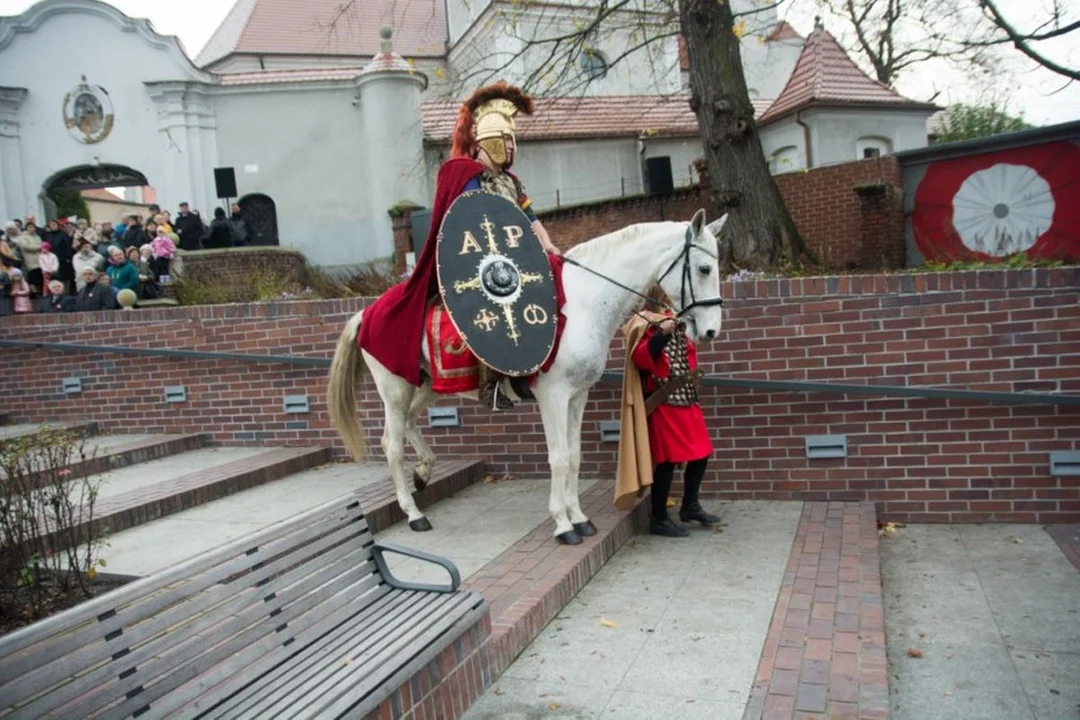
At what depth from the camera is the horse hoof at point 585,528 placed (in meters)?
5.33

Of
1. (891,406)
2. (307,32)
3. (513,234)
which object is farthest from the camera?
(307,32)

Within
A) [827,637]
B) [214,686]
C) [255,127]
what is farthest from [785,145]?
[214,686]

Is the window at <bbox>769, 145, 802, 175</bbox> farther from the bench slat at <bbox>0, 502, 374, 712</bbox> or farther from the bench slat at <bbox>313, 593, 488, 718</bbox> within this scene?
the bench slat at <bbox>313, 593, 488, 718</bbox>

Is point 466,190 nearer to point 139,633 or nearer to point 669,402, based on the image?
point 669,402

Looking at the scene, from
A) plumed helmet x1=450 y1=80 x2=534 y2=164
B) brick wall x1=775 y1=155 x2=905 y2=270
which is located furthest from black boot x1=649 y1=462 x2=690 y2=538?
brick wall x1=775 y1=155 x2=905 y2=270

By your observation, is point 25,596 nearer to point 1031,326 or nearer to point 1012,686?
point 1012,686

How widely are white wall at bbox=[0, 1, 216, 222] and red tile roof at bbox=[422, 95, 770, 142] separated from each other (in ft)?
18.5

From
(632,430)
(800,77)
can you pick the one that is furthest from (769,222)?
(800,77)

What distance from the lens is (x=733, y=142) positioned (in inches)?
358

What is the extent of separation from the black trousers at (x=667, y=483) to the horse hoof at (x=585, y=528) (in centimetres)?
57

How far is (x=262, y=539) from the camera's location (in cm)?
305

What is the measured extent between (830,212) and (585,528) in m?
11.5

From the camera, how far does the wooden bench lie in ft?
7.46

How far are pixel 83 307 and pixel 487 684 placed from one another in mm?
8146
